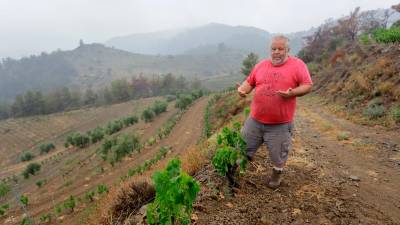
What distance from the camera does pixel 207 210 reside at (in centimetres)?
372

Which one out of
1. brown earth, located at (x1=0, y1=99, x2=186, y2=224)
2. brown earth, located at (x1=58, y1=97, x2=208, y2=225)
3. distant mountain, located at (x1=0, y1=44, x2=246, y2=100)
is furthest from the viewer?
distant mountain, located at (x1=0, y1=44, x2=246, y2=100)

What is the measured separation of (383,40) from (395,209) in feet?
46.1

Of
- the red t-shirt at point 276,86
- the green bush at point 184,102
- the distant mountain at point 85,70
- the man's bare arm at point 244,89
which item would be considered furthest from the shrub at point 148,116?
the distant mountain at point 85,70

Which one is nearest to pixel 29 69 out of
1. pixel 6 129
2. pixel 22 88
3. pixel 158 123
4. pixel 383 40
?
pixel 22 88

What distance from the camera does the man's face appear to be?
11.7ft

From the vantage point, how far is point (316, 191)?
13.5ft

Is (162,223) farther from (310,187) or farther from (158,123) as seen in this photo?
(158,123)

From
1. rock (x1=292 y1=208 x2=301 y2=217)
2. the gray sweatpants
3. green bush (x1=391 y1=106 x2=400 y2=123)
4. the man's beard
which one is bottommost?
green bush (x1=391 y1=106 x2=400 y2=123)

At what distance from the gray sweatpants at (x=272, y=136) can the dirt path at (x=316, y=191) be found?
504mm

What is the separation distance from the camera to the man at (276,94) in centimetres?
353

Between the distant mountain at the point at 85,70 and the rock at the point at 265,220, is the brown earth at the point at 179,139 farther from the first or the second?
the distant mountain at the point at 85,70

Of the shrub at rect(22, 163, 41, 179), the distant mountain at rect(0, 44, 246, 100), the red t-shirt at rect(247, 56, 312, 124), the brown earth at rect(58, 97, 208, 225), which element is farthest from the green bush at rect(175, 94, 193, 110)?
the distant mountain at rect(0, 44, 246, 100)

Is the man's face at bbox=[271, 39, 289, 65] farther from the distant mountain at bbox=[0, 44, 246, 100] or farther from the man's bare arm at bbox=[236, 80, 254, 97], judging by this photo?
the distant mountain at bbox=[0, 44, 246, 100]

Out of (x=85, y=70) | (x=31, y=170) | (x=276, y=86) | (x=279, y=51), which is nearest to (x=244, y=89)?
(x=276, y=86)
